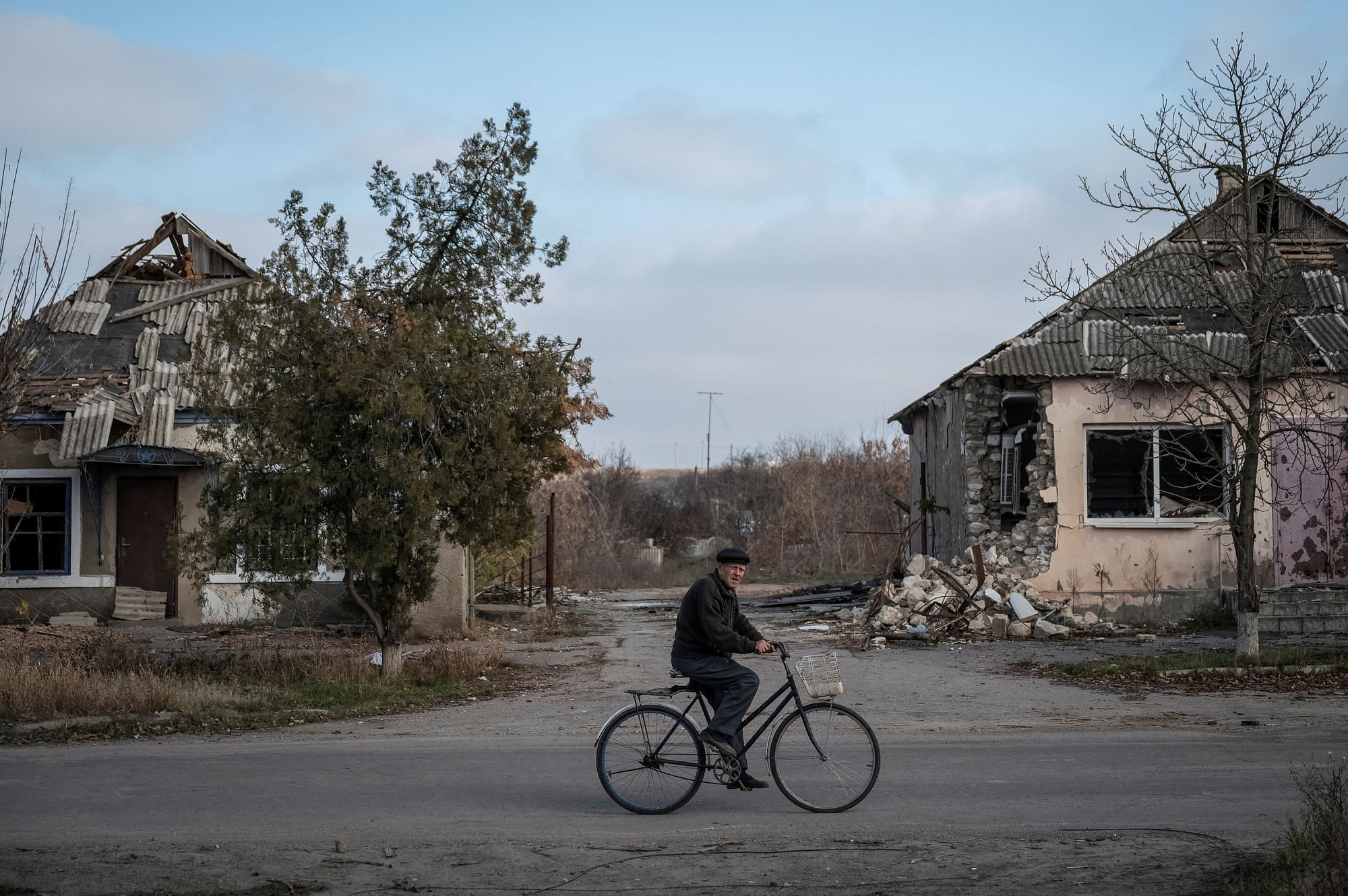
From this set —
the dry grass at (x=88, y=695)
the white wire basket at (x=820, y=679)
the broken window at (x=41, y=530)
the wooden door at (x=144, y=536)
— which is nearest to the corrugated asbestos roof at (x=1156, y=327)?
the white wire basket at (x=820, y=679)

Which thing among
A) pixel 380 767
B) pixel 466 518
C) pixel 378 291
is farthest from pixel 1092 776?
pixel 378 291

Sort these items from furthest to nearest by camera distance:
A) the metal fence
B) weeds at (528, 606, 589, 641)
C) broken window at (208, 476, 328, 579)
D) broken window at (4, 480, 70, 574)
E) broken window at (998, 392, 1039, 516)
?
the metal fence, broken window at (998, 392, 1039, 516), weeds at (528, 606, 589, 641), broken window at (4, 480, 70, 574), broken window at (208, 476, 328, 579)

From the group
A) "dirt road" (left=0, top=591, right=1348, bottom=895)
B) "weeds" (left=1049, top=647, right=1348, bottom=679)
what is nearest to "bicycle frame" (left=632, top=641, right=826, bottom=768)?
"dirt road" (left=0, top=591, right=1348, bottom=895)

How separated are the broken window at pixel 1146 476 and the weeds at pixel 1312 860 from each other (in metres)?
14.6

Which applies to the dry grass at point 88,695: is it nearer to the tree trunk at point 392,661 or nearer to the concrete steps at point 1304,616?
the tree trunk at point 392,661

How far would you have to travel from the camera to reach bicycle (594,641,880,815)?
25.1ft

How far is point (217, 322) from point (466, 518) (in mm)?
3491

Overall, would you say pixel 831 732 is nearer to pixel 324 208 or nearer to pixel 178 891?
pixel 178 891

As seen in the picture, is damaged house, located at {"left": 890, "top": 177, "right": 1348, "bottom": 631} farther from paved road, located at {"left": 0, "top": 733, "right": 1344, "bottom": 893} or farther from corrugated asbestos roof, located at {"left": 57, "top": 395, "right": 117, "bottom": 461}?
corrugated asbestos roof, located at {"left": 57, "top": 395, "right": 117, "bottom": 461}

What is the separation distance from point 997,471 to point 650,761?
15363 millimetres

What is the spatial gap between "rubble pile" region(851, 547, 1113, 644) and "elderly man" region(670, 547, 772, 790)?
1081cm

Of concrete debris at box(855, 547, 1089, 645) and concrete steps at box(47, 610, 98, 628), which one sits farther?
concrete steps at box(47, 610, 98, 628)

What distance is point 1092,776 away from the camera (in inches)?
340

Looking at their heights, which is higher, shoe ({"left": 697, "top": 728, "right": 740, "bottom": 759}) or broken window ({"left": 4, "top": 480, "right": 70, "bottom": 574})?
broken window ({"left": 4, "top": 480, "right": 70, "bottom": 574})
